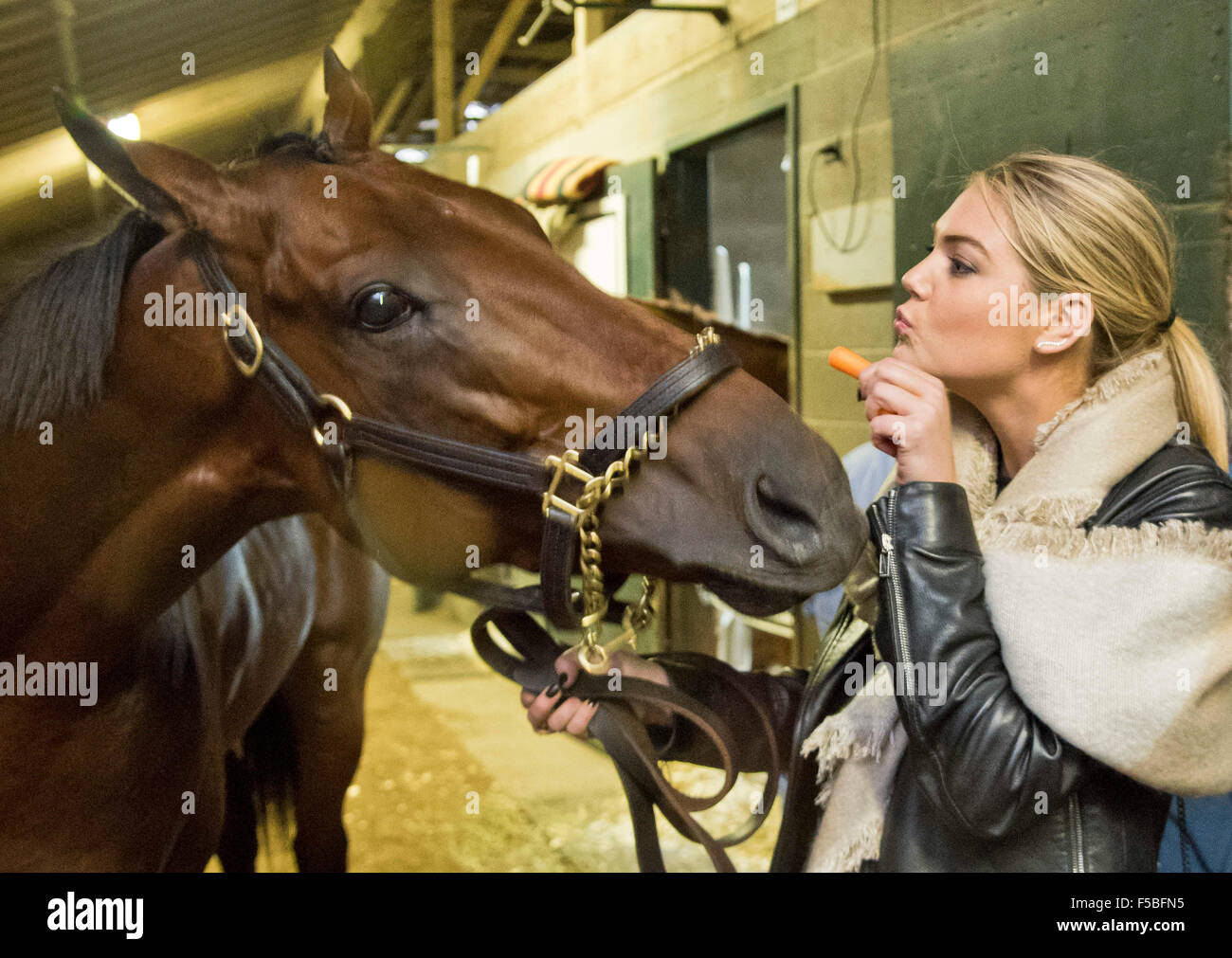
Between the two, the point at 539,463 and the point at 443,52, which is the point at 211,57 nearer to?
the point at 443,52

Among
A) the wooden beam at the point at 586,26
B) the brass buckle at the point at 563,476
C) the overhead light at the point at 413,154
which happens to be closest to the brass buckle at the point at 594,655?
the brass buckle at the point at 563,476

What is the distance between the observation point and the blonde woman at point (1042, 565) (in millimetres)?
779

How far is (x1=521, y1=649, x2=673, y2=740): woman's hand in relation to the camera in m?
0.98

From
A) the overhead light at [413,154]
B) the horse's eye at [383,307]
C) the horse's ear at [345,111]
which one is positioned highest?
the overhead light at [413,154]

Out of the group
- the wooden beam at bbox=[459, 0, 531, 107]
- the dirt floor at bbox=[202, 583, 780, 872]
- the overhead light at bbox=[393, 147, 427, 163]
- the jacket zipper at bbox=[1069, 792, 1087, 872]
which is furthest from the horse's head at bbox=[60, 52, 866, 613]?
the overhead light at bbox=[393, 147, 427, 163]

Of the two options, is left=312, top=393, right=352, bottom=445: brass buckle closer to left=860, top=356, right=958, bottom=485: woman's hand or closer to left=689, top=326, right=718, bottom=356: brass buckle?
left=689, top=326, right=718, bottom=356: brass buckle

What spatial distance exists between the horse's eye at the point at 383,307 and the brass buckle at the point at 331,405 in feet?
0.26

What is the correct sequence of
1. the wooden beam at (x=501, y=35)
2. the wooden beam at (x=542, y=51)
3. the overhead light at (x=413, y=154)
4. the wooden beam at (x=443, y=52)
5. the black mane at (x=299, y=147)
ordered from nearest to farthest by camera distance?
the black mane at (x=299, y=147) < the wooden beam at (x=501, y=35) < the wooden beam at (x=443, y=52) < the wooden beam at (x=542, y=51) < the overhead light at (x=413, y=154)

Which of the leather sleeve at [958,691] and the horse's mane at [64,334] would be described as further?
the horse's mane at [64,334]

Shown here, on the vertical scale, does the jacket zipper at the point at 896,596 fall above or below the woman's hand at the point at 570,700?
above

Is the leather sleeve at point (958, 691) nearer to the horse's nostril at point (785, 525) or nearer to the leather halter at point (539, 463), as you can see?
the horse's nostril at point (785, 525)

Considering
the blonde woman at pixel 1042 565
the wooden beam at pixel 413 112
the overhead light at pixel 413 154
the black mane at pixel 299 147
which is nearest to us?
the blonde woman at pixel 1042 565
